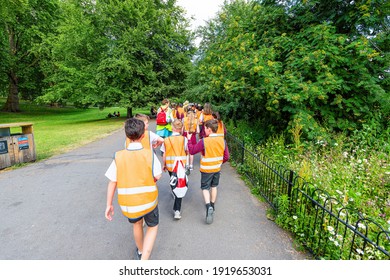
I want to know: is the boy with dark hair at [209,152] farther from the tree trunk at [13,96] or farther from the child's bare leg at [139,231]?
the tree trunk at [13,96]

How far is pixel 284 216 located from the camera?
325cm

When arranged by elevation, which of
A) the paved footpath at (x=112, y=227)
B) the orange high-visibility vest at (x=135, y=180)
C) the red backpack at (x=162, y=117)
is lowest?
the paved footpath at (x=112, y=227)

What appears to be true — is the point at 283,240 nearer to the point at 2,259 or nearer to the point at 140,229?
the point at 140,229

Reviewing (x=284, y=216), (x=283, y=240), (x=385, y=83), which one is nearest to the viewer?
(x=283, y=240)

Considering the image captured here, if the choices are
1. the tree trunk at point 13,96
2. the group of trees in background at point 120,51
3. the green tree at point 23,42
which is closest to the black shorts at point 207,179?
the group of trees in background at point 120,51

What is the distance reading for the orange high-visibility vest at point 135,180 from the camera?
2.02 m

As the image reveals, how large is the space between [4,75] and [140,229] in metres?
36.2

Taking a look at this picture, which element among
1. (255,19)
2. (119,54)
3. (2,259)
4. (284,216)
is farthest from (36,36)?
(284,216)

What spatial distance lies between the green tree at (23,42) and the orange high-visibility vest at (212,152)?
29.4m

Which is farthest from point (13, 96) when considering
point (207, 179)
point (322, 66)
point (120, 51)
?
point (322, 66)

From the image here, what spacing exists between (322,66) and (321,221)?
12.2 feet

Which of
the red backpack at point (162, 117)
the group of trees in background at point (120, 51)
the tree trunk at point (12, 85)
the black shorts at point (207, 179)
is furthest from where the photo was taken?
the tree trunk at point (12, 85)

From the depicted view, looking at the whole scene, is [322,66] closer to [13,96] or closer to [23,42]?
[23,42]
